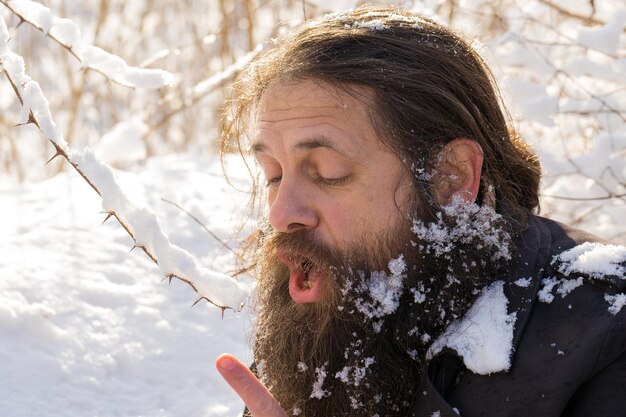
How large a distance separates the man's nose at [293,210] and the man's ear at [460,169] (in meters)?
0.33

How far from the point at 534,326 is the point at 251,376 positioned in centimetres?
61

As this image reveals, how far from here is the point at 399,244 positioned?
6.22 ft

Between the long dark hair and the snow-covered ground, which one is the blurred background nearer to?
the long dark hair

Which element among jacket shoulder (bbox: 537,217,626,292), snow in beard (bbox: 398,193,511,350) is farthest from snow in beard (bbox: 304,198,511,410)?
jacket shoulder (bbox: 537,217,626,292)

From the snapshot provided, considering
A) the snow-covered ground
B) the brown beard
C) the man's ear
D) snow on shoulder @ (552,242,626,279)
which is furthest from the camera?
the snow-covered ground

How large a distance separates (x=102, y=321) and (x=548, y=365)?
1.58 meters

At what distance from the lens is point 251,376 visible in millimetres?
1688

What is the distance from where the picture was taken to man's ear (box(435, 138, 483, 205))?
76.2 inches

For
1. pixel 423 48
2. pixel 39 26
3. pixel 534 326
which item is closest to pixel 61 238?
pixel 39 26

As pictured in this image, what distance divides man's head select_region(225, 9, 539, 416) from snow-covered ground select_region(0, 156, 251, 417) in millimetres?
579

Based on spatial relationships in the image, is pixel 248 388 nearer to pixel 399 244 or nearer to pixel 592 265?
pixel 399 244

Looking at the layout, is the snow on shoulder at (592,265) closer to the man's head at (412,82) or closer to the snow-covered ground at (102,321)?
the man's head at (412,82)

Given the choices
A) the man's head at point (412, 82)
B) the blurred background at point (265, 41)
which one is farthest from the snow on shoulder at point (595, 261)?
the blurred background at point (265, 41)

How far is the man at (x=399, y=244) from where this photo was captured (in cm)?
170
